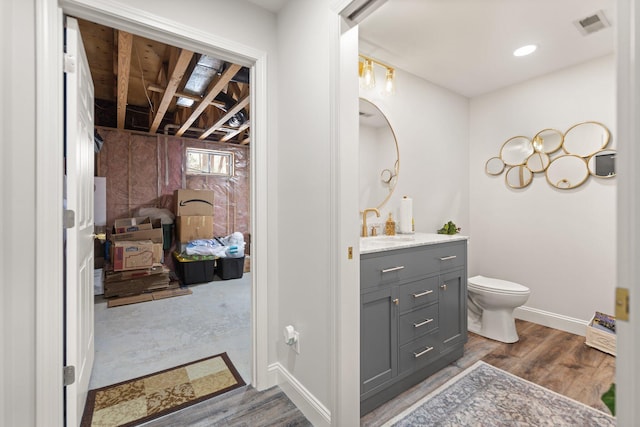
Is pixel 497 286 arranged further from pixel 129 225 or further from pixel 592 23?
pixel 129 225

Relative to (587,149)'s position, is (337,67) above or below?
Result: above

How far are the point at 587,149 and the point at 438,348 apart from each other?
2295 millimetres

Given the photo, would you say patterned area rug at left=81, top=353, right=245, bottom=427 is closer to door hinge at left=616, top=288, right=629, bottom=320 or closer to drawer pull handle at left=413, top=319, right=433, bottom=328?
drawer pull handle at left=413, top=319, right=433, bottom=328

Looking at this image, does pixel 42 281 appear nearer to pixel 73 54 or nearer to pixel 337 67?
pixel 73 54

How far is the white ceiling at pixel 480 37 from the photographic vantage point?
1.90 metres

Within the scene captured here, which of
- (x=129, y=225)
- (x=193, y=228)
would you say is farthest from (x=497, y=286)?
(x=129, y=225)

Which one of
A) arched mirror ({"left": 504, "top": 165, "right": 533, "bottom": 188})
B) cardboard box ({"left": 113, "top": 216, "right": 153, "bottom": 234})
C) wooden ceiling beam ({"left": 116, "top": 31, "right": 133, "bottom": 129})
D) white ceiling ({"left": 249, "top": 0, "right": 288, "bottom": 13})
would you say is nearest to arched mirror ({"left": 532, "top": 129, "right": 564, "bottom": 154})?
arched mirror ({"left": 504, "top": 165, "right": 533, "bottom": 188})

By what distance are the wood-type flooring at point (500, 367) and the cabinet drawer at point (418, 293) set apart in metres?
0.58

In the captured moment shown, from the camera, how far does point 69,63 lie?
4.56ft

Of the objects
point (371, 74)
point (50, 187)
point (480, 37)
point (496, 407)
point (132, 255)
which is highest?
point (480, 37)

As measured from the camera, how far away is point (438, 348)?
2080 millimetres

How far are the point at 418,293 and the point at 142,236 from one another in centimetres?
402

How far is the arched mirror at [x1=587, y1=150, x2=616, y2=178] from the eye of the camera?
2.49 m

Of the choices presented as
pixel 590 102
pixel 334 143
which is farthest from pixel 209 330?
pixel 590 102
